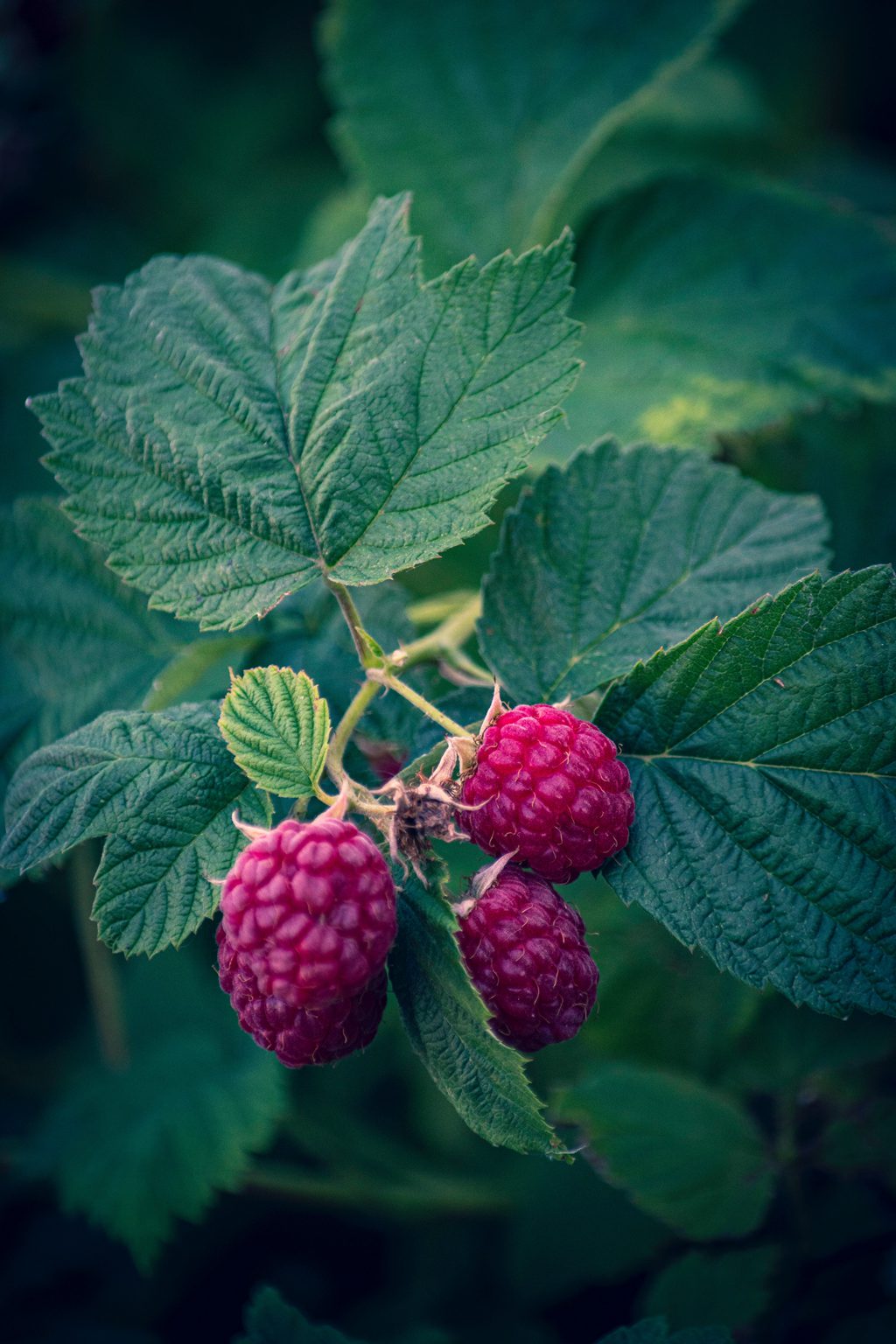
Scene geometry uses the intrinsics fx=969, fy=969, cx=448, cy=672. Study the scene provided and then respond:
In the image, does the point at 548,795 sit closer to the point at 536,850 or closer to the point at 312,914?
the point at 536,850

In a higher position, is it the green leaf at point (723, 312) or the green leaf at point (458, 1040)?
the green leaf at point (723, 312)

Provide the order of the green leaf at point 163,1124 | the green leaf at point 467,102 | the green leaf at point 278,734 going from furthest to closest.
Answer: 1. the green leaf at point 467,102
2. the green leaf at point 163,1124
3. the green leaf at point 278,734

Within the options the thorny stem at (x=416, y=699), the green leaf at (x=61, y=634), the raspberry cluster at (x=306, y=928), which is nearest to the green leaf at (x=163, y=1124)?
the green leaf at (x=61, y=634)

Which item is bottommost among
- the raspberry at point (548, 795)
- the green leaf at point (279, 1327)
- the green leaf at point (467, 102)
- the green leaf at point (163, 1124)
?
the green leaf at point (279, 1327)

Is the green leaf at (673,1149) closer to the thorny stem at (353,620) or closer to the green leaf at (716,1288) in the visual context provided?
the green leaf at (716,1288)

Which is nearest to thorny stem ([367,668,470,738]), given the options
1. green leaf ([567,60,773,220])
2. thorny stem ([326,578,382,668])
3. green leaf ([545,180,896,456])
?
thorny stem ([326,578,382,668])

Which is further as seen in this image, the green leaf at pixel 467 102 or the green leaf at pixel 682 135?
the green leaf at pixel 682 135
